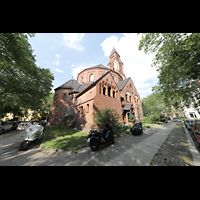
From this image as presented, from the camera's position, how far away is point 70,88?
22406mm

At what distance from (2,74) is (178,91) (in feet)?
64.3

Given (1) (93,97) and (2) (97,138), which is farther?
(1) (93,97)

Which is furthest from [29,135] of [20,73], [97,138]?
[20,73]

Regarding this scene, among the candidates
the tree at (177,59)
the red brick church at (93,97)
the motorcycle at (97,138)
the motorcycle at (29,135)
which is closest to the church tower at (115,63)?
the red brick church at (93,97)

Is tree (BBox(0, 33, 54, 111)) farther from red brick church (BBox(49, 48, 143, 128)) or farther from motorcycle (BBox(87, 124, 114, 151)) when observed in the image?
motorcycle (BBox(87, 124, 114, 151))

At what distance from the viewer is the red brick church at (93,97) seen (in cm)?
1214

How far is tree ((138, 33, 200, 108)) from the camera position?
5016 mm

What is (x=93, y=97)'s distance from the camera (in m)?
11.5

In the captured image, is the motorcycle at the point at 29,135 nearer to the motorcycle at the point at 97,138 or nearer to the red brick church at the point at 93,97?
the motorcycle at the point at 97,138

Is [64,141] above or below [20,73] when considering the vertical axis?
below

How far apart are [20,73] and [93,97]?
1023 cm

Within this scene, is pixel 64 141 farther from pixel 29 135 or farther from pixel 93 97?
pixel 93 97
